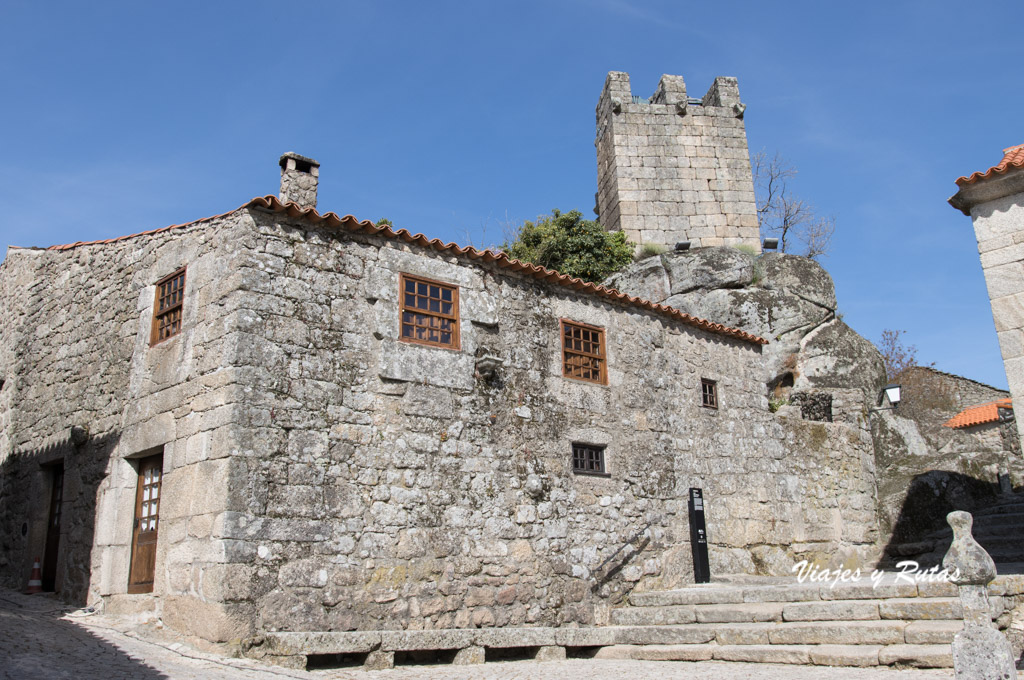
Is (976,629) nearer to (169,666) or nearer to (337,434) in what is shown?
(337,434)

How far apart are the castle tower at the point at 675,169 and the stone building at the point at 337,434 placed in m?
9.80

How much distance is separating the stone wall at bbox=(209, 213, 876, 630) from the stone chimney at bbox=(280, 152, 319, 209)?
132cm

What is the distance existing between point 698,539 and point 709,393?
2.81m

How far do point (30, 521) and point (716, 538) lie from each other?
1035 centimetres

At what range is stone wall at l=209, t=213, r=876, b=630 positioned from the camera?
8273 millimetres

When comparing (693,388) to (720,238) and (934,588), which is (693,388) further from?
(720,238)

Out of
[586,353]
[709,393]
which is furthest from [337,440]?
[709,393]

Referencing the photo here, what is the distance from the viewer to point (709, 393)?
13766 mm

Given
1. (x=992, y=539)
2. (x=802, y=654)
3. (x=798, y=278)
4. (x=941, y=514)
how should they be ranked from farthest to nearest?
1. (x=798, y=278)
2. (x=941, y=514)
3. (x=992, y=539)
4. (x=802, y=654)

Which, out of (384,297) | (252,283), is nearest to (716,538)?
(384,297)

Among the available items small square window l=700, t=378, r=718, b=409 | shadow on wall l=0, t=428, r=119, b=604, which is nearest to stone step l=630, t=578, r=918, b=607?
small square window l=700, t=378, r=718, b=409

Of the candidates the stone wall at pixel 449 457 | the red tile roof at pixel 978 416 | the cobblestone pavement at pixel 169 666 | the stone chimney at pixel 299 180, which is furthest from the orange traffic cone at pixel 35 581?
the red tile roof at pixel 978 416

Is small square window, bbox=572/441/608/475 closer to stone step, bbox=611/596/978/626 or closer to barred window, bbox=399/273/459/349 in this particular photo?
stone step, bbox=611/596/978/626

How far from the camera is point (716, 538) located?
1282cm
